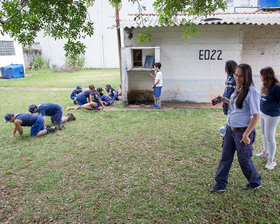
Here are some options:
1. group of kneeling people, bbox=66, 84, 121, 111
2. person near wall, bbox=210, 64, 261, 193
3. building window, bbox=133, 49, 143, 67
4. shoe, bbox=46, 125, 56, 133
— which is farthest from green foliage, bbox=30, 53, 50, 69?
person near wall, bbox=210, 64, 261, 193

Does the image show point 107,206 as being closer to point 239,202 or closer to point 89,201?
point 89,201

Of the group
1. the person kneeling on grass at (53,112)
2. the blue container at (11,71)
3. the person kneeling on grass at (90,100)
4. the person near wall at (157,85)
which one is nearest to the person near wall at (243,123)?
the person kneeling on grass at (53,112)

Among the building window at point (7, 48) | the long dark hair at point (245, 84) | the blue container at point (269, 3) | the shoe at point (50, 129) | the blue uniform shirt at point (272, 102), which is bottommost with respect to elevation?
the shoe at point (50, 129)

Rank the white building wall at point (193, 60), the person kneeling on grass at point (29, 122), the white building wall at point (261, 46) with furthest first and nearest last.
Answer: the white building wall at point (261, 46) → the white building wall at point (193, 60) → the person kneeling on grass at point (29, 122)

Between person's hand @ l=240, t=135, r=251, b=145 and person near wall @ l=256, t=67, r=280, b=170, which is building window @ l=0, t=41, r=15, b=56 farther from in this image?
person's hand @ l=240, t=135, r=251, b=145

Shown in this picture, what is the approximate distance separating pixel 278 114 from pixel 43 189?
3927 millimetres

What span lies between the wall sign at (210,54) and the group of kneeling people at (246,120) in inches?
192

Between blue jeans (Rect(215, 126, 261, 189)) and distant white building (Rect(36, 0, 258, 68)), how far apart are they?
2021cm

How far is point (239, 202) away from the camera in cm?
314

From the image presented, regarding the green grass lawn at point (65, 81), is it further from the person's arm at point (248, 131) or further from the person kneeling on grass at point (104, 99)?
the person's arm at point (248, 131)

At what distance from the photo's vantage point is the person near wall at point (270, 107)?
356 cm

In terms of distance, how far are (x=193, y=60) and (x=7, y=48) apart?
1708cm

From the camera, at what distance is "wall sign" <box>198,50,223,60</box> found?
831 centimetres

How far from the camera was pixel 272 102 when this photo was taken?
12.1ft
